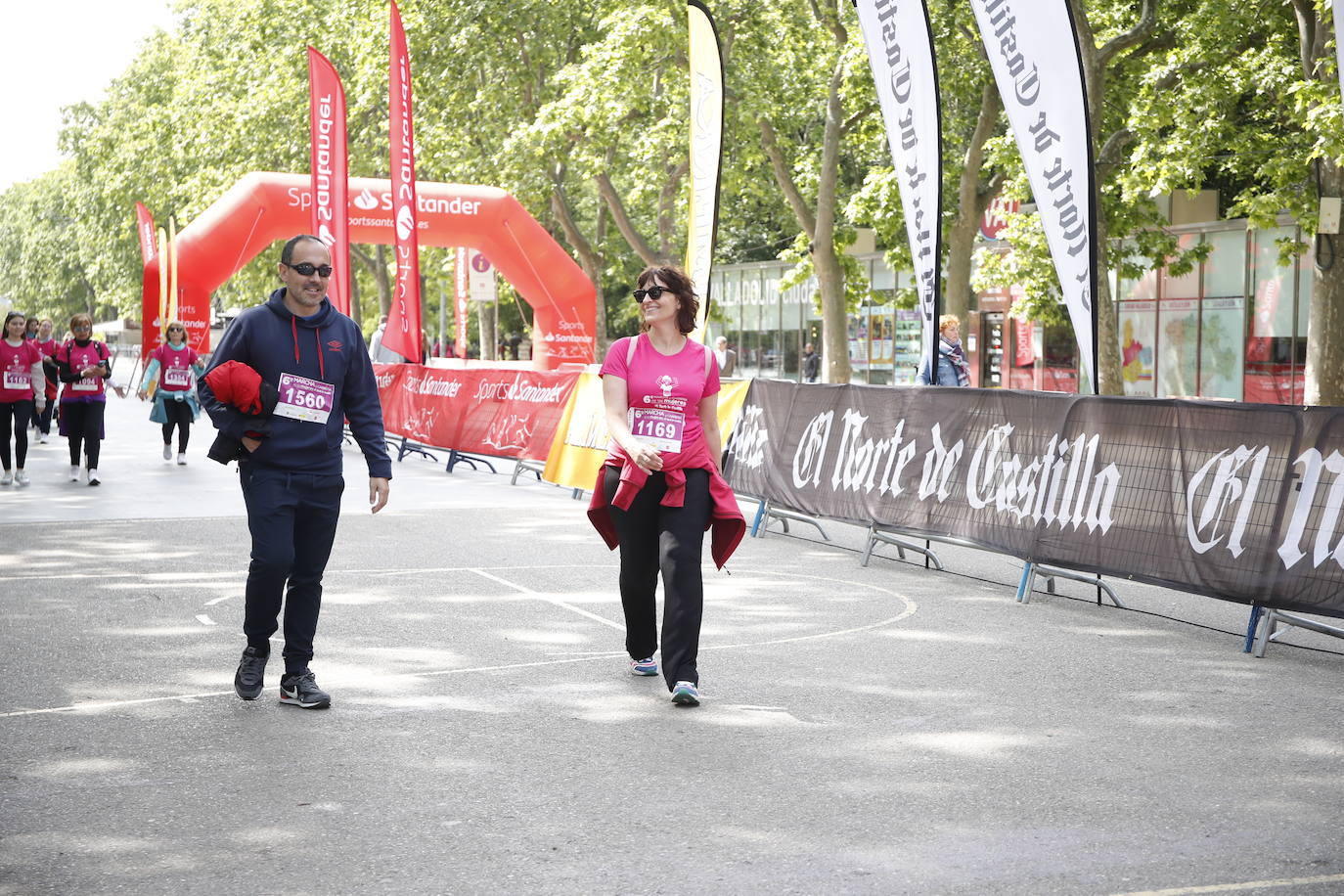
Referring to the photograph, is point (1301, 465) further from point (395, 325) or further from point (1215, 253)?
point (1215, 253)

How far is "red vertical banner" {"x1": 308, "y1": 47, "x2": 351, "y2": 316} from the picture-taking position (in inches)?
848

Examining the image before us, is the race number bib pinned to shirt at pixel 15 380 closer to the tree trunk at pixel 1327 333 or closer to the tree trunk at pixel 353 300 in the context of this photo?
the tree trunk at pixel 353 300

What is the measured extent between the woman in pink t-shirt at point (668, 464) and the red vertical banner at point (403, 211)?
15.3m

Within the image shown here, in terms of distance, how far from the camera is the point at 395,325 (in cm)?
2216

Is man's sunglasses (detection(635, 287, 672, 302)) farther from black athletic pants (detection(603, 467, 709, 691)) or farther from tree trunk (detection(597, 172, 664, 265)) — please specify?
tree trunk (detection(597, 172, 664, 265))

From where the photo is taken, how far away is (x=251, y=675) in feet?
21.3

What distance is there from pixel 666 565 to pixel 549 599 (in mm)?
2888

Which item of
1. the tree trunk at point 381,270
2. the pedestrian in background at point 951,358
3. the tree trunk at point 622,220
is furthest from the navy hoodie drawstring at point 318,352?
the tree trunk at point 381,270

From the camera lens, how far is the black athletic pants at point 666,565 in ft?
21.6

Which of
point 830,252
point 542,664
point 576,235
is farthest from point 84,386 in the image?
point 576,235

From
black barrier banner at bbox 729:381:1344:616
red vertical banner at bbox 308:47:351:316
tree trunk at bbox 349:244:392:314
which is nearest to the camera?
black barrier banner at bbox 729:381:1344:616

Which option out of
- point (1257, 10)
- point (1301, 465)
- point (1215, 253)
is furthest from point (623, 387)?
point (1215, 253)

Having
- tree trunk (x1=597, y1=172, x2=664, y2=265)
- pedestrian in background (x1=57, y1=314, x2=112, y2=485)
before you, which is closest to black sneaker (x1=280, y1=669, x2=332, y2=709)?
pedestrian in background (x1=57, y1=314, x2=112, y2=485)

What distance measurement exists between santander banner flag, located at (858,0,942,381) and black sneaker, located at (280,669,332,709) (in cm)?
722
